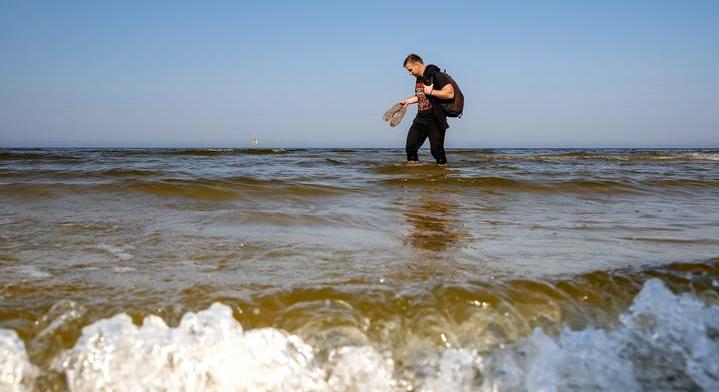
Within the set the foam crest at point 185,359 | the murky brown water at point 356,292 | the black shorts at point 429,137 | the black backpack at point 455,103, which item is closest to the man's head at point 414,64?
the black backpack at point 455,103

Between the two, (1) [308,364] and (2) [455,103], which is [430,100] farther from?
(1) [308,364]

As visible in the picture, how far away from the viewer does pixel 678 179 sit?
733cm

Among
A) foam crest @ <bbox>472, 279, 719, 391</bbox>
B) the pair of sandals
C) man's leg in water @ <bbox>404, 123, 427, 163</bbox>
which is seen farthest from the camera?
the pair of sandals

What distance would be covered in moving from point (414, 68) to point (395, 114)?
4.00 feet

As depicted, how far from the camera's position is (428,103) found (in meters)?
7.75

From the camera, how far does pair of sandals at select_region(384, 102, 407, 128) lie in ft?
27.9

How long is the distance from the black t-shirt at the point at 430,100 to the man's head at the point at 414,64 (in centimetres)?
10

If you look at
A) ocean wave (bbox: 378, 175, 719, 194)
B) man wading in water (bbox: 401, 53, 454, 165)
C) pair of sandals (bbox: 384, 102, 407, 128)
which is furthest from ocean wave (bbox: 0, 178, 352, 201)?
pair of sandals (bbox: 384, 102, 407, 128)

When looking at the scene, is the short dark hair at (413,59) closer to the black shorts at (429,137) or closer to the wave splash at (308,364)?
the black shorts at (429,137)

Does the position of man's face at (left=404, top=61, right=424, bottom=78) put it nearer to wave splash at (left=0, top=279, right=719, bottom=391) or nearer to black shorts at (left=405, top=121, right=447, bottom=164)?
black shorts at (left=405, top=121, right=447, bottom=164)

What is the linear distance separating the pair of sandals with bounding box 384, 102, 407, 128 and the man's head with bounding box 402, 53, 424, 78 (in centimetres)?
96

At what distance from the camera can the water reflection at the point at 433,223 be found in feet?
9.36

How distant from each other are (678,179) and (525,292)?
6700 mm

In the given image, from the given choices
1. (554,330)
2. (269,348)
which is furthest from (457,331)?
(269,348)
